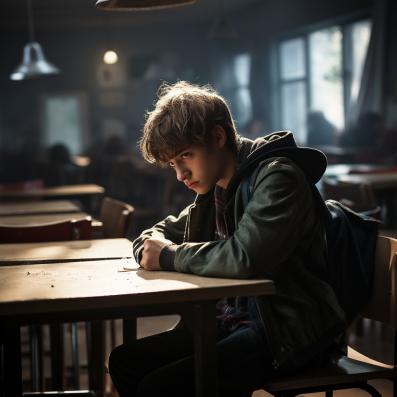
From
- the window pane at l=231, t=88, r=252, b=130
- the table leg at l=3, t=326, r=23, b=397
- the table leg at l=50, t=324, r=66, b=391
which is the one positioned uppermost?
the window pane at l=231, t=88, r=252, b=130

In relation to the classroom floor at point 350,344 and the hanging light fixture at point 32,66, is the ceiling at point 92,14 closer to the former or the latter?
the hanging light fixture at point 32,66

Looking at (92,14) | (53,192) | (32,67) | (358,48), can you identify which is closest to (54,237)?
(53,192)

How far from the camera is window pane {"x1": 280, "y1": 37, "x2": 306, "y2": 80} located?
7.58 meters

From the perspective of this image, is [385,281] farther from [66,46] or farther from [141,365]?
[66,46]

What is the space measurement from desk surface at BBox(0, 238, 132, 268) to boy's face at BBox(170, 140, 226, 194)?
36 cm

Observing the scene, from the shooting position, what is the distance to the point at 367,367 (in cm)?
128

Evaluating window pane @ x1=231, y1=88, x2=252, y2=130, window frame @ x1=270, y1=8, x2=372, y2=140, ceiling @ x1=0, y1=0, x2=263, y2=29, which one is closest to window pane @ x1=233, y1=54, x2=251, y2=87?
window pane @ x1=231, y1=88, x2=252, y2=130

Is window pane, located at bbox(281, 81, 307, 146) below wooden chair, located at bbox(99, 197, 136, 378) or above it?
above

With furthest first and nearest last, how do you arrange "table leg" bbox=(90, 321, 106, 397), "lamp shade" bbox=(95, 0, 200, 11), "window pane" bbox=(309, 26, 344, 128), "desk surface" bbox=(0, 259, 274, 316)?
"window pane" bbox=(309, 26, 344, 128)
"table leg" bbox=(90, 321, 106, 397)
"lamp shade" bbox=(95, 0, 200, 11)
"desk surface" bbox=(0, 259, 274, 316)

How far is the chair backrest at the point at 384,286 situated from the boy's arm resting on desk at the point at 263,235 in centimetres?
23

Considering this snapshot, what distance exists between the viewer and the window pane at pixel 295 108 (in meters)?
7.65

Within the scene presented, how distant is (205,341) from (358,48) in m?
6.72

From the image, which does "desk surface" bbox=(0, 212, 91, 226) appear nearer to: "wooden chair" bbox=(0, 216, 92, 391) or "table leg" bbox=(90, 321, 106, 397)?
"wooden chair" bbox=(0, 216, 92, 391)

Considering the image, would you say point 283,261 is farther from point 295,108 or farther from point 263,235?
point 295,108
